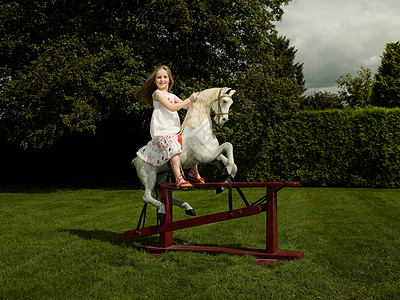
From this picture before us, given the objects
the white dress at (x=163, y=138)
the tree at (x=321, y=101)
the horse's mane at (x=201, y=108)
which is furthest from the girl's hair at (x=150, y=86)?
the tree at (x=321, y=101)

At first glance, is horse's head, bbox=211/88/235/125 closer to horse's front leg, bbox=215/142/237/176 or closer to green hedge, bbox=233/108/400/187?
horse's front leg, bbox=215/142/237/176

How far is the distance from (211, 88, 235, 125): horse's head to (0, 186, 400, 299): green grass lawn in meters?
1.73

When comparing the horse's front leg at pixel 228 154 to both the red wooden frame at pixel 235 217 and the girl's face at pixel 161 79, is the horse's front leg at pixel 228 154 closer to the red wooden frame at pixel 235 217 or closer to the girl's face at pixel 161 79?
the red wooden frame at pixel 235 217

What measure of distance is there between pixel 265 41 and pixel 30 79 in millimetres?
8169

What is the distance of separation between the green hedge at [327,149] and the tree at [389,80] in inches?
443

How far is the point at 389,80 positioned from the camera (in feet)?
81.5

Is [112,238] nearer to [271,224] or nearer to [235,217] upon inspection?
[235,217]

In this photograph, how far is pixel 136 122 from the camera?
17500 millimetres

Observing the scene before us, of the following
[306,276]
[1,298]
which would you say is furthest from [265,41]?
[1,298]

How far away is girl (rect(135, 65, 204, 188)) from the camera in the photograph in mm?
4823

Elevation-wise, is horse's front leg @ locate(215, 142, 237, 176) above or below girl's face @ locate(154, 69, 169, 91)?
below

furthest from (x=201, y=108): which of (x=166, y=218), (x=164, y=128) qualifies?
(x=166, y=218)

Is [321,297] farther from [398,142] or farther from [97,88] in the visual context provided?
[398,142]

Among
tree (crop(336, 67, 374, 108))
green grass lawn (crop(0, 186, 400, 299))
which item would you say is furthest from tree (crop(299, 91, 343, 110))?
green grass lawn (crop(0, 186, 400, 299))
